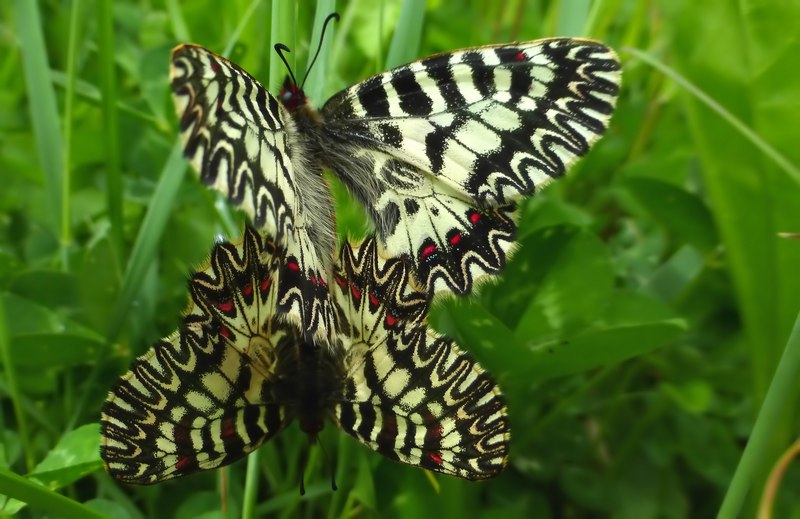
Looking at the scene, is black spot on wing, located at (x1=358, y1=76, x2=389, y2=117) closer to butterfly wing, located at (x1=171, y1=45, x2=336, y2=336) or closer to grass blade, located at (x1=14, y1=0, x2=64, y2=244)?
butterfly wing, located at (x1=171, y1=45, x2=336, y2=336)

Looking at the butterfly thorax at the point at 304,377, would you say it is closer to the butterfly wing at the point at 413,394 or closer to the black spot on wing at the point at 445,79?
the butterfly wing at the point at 413,394

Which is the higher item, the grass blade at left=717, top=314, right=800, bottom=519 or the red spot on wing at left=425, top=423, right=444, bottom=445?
the red spot on wing at left=425, top=423, right=444, bottom=445

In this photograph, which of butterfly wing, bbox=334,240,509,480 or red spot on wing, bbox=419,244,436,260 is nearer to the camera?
butterfly wing, bbox=334,240,509,480

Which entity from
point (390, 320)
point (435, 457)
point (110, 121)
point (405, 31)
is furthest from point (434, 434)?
point (110, 121)

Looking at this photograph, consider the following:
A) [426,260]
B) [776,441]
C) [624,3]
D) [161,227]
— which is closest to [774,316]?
[776,441]

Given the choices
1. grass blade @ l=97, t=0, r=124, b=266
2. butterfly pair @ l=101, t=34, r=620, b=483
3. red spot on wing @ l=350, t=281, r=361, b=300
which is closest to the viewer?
butterfly pair @ l=101, t=34, r=620, b=483

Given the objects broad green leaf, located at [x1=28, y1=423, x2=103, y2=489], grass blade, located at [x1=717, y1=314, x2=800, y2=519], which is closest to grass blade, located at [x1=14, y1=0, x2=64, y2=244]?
broad green leaf, located at [x1=28, y1=423, x2=103, y2=489]

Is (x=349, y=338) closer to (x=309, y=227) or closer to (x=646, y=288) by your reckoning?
(x=309, y=227)

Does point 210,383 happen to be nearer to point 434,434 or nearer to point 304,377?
point 304,377
